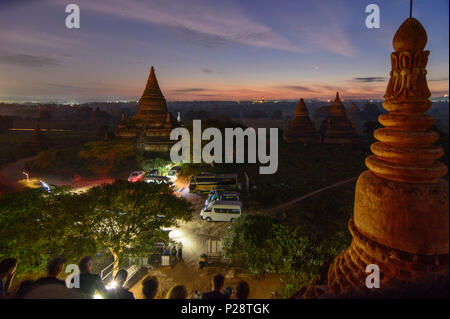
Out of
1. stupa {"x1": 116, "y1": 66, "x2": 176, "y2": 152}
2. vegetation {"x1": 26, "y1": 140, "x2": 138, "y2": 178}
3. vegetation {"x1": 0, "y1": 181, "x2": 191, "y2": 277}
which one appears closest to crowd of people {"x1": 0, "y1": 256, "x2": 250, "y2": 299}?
vegetation {"x1": 0, "y1": 181, "x2": 191, "y2": 277}

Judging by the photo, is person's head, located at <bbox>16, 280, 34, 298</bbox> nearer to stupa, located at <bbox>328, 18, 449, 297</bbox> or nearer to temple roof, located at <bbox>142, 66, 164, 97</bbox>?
stupa, located at <bbox>328, 18, 449, 297</bbox>

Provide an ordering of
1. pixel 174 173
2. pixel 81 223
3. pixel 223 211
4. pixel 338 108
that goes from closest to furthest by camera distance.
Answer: pixel 81 223 → pixel 223 211 → pixel 174 173 → pixel 338 108

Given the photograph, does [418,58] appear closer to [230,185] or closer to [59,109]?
[230,185]

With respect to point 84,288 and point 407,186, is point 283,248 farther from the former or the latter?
point 84,288

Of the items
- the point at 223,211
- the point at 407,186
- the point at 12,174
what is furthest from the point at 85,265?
the point at 12,174

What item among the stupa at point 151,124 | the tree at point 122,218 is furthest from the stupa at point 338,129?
the tree at point 122,218
